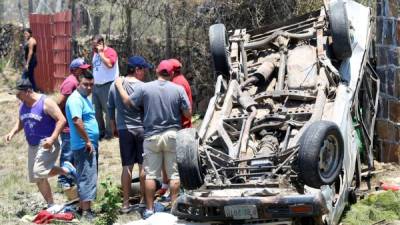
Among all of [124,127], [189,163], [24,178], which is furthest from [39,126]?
[24,178]

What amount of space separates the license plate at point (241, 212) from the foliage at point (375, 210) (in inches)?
57.4

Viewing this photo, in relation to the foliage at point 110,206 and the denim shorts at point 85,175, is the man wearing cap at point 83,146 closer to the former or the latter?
the denim shorts at point 85,175

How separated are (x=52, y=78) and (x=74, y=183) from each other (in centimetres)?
934

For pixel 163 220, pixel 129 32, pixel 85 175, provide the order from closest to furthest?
pixel 163 220
pixel 85 175
pixel 129 32

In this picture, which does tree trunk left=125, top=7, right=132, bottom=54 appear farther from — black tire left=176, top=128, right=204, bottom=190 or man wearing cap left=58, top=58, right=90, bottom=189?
black tire left=176, top=128, right=204, bottom=190

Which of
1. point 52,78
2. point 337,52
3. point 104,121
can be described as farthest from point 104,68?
point 52,78

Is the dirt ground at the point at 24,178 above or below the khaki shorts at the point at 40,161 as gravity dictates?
below

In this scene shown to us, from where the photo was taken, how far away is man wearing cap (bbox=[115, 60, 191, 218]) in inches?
328

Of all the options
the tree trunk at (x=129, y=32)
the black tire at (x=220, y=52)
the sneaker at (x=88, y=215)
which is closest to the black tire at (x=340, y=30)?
the black tire at (x=220, y=52)

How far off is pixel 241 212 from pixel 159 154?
6.67 ft

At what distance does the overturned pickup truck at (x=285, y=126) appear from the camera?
6.69 meters

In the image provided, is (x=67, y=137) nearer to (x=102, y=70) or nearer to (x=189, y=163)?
(x=102, y=70)

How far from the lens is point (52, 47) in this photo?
Result: 18.3 m

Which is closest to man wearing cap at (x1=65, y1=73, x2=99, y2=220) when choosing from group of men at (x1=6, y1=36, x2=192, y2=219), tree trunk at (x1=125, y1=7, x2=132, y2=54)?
group of men at (x1=6, y1=36, x2=192, y2=219)
